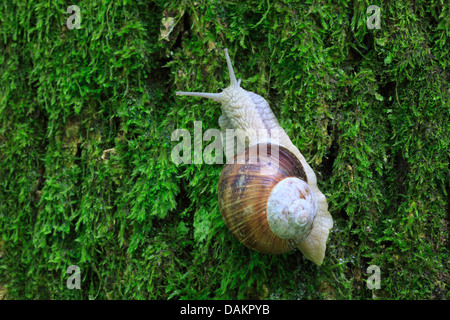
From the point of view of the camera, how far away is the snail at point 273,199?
1383mm

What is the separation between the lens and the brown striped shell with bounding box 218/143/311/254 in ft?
4.59

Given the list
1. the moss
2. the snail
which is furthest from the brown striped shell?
the moss

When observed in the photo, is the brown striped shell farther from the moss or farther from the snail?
the moss

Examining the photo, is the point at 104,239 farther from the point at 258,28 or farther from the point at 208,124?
the point at 258,28

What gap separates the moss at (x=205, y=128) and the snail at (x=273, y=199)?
0.11 meters

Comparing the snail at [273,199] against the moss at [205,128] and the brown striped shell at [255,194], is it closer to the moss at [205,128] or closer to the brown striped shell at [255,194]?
the brown striped shell at [255,194]

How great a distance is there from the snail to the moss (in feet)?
0.35

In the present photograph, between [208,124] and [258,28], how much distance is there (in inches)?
19.5

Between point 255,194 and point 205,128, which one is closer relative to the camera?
point 255,194

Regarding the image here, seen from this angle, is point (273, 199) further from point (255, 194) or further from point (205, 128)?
point (205, 128)

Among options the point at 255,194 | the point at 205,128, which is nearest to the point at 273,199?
the point at 255,194

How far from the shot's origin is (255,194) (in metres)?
1.40

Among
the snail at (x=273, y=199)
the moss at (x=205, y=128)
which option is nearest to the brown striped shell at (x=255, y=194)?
the snail at (x=273, y=199)

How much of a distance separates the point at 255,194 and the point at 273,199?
0.07 metres
